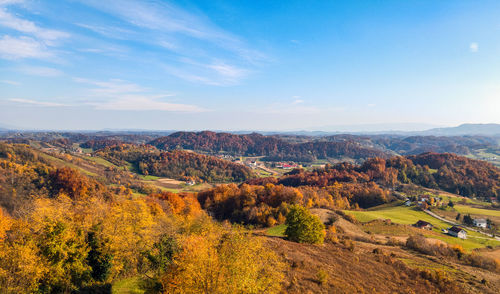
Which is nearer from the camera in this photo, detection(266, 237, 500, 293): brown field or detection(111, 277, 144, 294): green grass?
detection(111, 277, 144, 294): green grass

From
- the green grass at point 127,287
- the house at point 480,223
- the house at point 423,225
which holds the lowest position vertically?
the house at point 480,223

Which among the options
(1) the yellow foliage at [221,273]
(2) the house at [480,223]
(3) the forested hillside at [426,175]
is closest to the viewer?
(1) the yellow foliage at [221,273]

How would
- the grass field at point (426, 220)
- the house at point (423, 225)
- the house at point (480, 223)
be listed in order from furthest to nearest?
the house at point (480, 223), the house at point (423, 225), the grass field at point (426, 220)

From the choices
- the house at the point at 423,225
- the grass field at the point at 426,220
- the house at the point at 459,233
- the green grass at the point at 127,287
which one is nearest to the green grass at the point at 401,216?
the grass field at the point at 426,220

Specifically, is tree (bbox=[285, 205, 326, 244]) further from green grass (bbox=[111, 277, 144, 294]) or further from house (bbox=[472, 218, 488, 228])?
house (bbox=[472, 218, 488, 228])

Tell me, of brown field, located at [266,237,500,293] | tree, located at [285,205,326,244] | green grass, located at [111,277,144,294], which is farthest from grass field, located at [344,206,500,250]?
green grass, located at [111,277,144,294]

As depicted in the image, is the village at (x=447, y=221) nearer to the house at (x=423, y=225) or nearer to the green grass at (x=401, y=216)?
the house at (x=423, y=225)
